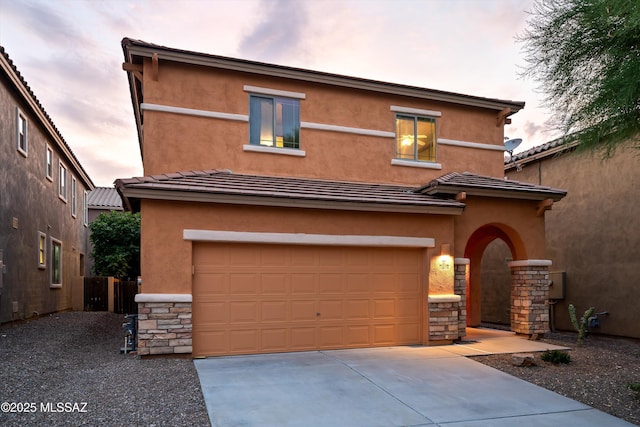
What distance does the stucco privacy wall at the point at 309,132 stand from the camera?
10.4m

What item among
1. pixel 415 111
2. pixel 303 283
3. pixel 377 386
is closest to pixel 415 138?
pixel 415 111

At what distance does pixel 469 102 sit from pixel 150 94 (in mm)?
8647

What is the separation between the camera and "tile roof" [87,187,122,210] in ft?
93.5

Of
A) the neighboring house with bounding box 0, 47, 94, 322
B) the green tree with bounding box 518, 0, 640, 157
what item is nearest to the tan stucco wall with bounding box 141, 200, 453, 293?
the green tree with bounding box 518, 0, 640, 157

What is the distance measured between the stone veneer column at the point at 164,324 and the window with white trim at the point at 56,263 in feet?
35.7

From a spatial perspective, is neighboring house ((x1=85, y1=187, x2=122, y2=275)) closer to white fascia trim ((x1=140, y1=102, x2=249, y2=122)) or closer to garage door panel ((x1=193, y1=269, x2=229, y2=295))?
white fascia trim ((x1=140, y1=102, x2=249, y2=122))

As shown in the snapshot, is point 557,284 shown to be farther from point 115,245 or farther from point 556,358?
point 115,245

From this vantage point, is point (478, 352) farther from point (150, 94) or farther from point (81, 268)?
point (81, 268)

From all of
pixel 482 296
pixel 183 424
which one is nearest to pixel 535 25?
pixel 183 424

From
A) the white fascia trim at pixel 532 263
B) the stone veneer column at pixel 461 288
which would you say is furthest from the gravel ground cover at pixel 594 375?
the white fascia trim at pixel 532 263

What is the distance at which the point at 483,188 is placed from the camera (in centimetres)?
1084

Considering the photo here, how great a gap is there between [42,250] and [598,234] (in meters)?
18.4

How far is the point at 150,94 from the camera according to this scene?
10.2 meters

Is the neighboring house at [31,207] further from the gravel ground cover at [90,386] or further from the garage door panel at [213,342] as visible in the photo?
the garage door panel at [213,342]
